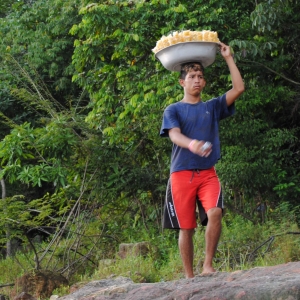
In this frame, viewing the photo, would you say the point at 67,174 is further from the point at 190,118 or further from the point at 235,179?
the point at 190,118

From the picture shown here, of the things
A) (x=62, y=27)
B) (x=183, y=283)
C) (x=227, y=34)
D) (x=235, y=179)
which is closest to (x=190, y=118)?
(x=183, y=283)

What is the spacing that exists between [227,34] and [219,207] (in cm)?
531

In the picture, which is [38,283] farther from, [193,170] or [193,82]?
[193,82]

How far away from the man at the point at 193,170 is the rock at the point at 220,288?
1.52ft

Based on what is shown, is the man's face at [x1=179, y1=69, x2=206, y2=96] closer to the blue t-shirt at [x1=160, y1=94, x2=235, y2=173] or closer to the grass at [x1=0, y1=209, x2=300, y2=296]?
the blue t-shirt at [x1=160, y1=94, x2=235, y2=173]

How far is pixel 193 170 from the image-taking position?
15.9 ft

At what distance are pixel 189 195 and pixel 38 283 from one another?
11.2 feet

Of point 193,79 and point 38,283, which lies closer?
point 193,79

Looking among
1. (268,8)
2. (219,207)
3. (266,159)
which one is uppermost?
(268,8)

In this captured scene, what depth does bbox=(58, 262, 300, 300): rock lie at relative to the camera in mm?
3520

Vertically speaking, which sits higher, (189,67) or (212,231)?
(189,67)

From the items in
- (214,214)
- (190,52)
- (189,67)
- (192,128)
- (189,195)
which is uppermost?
(190,52)

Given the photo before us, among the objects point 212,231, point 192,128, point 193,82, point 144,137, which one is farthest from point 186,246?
point 144,137

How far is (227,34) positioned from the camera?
961cm
